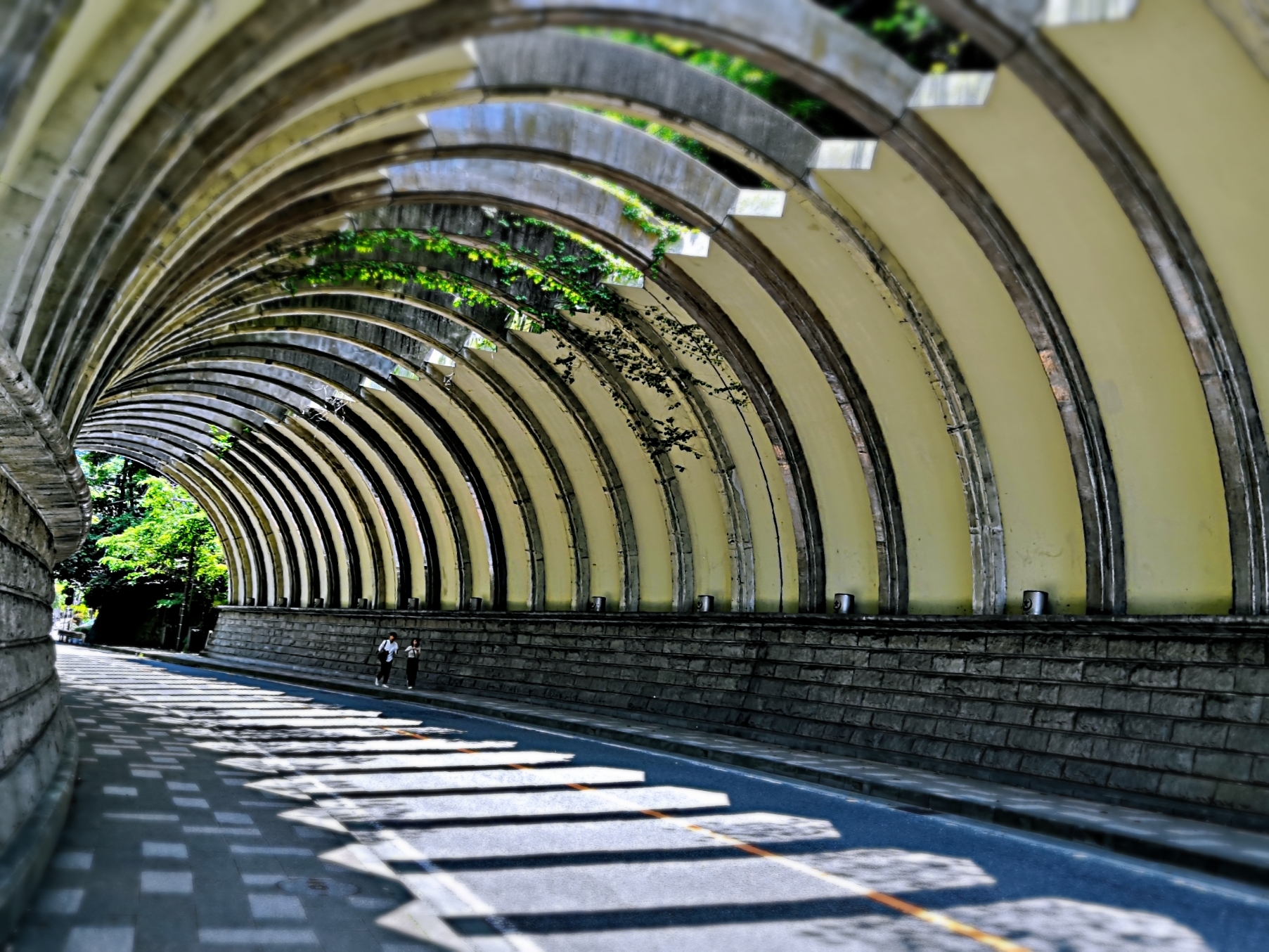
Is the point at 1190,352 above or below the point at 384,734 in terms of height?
above

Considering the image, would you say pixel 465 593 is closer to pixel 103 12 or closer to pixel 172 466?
pixel 172 466

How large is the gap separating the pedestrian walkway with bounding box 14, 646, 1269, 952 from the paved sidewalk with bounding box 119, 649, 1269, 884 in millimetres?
278

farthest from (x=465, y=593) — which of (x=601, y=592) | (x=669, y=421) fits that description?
(x=669, y=421)

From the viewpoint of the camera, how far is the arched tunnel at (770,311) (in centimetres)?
726

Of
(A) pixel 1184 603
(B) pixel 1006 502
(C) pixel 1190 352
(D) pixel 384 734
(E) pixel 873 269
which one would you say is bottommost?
(D) pixel 384 734

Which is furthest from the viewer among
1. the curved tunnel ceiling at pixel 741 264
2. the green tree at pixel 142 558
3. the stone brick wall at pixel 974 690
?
the green tree at pixel 142 558

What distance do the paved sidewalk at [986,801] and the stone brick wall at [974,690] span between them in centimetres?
40

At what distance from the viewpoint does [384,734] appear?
1611cm

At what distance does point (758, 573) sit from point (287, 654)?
22.9 meters

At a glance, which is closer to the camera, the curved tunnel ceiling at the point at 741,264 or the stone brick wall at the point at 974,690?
the curved tunnel ceiling at the point at 741,264

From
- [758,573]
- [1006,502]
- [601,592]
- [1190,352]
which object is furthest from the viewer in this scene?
[601,592]

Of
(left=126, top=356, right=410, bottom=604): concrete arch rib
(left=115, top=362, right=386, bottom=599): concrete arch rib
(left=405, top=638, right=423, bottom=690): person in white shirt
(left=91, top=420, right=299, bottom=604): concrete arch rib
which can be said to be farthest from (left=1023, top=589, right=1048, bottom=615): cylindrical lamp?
(left=91, top=420, right=299, bottom=604): concrete arch rib

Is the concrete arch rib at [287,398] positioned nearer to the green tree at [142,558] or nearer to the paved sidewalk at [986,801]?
the paved sidewalk at [986,801]

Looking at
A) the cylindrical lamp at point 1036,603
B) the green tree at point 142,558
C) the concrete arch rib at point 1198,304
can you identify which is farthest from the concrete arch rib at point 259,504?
the concrete arch rib at point 1198,304
